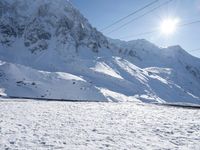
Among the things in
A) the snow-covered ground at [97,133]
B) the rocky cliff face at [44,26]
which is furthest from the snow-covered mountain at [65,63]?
the snow-covered ground at [97,133]

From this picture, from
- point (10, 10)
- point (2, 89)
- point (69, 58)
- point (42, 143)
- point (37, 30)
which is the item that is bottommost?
point (42, 143)

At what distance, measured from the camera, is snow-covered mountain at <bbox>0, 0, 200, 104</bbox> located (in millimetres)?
79562

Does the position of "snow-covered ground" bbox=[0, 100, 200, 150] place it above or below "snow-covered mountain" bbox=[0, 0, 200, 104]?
below

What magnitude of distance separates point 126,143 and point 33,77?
75292 millimetres

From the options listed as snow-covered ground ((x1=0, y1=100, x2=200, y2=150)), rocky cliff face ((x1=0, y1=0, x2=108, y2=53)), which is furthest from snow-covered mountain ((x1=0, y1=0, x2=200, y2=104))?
snow-covered ground ((x1=0, y1=100, x2=200, y2=150))

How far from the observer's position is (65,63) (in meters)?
128

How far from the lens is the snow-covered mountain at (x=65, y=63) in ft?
261

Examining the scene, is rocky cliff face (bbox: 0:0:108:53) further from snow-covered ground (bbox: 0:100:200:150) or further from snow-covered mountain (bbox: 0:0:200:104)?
snow-covered ground (bbox: 0:100:200:150)

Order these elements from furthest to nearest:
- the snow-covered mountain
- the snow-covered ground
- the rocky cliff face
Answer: the rocky cliff face → the snow-covered mountain → the snow-covered ground

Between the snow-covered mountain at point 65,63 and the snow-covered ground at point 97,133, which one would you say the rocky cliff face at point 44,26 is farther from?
the snow-covered ground at point 97,133

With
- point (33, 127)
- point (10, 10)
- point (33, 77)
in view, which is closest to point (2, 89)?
point (33, 77)

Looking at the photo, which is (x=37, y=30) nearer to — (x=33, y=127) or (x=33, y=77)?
(x=33, y=77)

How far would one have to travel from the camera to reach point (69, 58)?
136 meters

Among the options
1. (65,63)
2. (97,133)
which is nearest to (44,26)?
(65,63)
